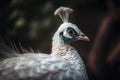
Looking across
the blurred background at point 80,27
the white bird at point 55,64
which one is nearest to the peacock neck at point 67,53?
the white bird at point 55,64

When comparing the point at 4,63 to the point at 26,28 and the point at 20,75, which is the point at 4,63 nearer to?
the point at 20,75

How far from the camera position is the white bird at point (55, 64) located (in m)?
1.05

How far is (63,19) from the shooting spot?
3.76 ft

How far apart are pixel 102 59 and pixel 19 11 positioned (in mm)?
359

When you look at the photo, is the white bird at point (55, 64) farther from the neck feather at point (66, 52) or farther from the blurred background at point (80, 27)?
the blurred background at point (80, 27)

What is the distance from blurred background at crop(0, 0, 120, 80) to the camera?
1.27 metres

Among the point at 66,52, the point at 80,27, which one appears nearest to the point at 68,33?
the point at 66,52

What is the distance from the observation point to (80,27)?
49.8 inches

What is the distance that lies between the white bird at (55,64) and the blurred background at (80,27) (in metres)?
0.14

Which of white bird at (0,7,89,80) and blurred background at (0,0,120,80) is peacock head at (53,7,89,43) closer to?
white bird at (0,7,89,80)

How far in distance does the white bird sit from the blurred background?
14 centimetres

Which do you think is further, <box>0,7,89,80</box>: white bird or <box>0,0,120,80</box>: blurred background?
<box>0,0,120,80</box>: blurred background

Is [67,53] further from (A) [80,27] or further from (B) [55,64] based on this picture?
(A) [80,27]

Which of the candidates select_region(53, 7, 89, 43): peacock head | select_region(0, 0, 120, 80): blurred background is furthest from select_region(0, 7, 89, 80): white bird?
select_region(0, 0, 120, 80): blurred background
